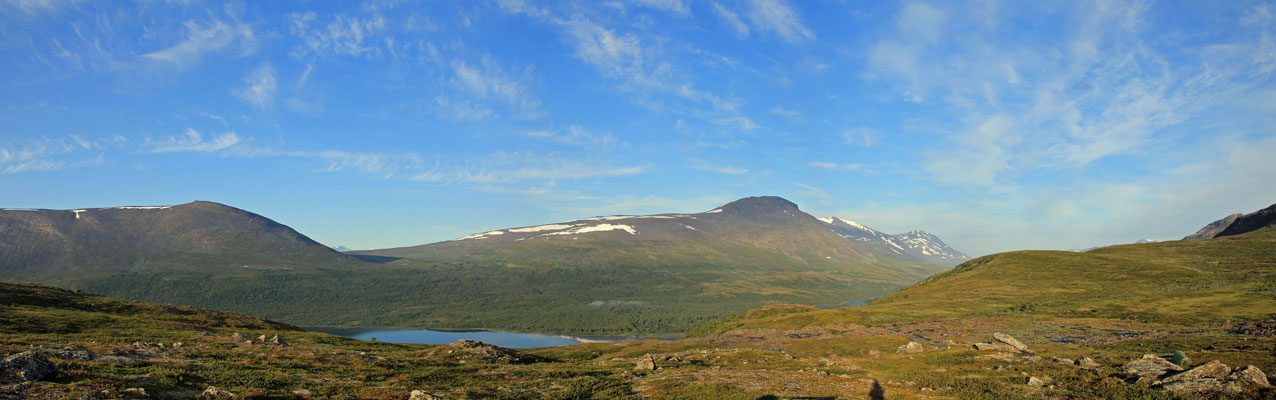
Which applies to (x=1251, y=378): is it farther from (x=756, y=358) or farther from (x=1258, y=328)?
(x=1258, y=328)

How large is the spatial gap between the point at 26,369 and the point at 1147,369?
7397cm

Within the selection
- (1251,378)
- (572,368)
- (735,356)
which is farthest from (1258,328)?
(572,368)

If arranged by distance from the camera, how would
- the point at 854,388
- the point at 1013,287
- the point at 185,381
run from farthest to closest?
the point at 1013,287 < the point at 854,388 < the point at 185,381

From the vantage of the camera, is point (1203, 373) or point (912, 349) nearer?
point (1203, 373)

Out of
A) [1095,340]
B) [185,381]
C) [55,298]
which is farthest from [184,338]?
[1095,340]

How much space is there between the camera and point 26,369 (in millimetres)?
28828

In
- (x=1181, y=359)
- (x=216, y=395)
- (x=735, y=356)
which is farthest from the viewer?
(x=735, y=356)

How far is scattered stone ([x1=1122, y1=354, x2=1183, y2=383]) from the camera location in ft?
119

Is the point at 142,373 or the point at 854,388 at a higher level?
the point at 142,373

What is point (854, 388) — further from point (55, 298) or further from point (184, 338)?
point (55, 298)

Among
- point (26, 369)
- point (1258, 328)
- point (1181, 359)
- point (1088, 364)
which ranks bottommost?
point (1088, 364)

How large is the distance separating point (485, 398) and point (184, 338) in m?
53.2

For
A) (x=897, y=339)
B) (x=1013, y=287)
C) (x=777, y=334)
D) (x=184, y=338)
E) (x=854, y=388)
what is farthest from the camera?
(x=1013, y=287)

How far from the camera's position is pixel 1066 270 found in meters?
168
